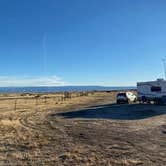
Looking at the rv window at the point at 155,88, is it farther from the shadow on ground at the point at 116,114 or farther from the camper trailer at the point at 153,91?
the shadow on ground at the point at 116,114

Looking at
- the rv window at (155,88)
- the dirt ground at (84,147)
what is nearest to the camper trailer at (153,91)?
the rv window at (155,88)

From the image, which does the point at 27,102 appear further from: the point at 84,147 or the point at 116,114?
the point at 84,147

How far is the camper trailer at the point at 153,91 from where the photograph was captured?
47188mm

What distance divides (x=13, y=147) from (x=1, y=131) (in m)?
5.28

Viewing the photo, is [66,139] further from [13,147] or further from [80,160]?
[80,160]

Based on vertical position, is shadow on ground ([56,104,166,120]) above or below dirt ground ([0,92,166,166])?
above

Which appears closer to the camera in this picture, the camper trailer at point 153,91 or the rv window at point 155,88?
the camper trailer at point 153,91

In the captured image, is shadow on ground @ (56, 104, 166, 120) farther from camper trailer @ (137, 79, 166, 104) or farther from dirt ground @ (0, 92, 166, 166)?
camper trailer @ (137, 79, 166, 104)

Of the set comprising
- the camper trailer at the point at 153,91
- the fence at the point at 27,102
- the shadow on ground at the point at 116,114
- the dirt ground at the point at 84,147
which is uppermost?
the camper trailer at the point at 153,91

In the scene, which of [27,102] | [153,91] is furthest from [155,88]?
[27,102]

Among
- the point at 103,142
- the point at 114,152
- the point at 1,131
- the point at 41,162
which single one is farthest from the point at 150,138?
the point at 1,131

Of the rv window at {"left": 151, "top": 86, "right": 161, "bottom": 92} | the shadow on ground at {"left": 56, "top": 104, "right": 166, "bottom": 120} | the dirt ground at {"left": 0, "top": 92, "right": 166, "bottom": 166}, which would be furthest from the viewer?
the rv window at {"left": 151, "top": 86, "right": 161, "bottom": 92}

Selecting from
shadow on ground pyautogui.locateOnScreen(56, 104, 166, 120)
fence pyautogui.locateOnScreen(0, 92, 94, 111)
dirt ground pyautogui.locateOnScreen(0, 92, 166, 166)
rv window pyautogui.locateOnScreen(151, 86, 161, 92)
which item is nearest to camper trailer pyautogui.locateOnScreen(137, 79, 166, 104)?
rv window pyautogui.locateOnScreen(151, 86, 161, 92)

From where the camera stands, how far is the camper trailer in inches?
1858
